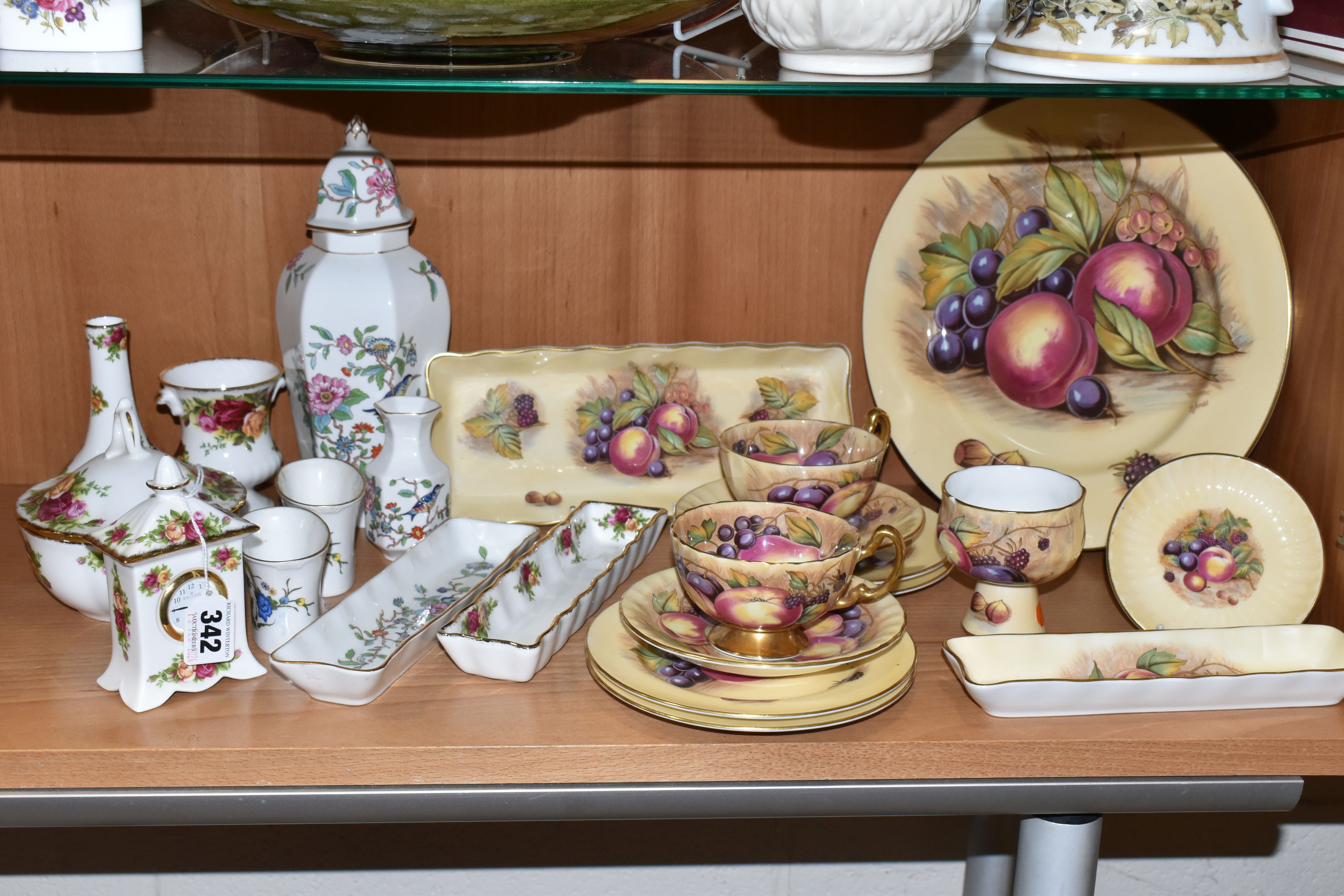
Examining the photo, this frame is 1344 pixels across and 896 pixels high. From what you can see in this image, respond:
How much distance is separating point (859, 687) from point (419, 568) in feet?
1.06

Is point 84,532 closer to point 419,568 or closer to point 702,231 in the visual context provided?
point 419,568

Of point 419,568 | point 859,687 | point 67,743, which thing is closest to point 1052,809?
point 859,687

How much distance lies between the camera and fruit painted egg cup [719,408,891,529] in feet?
2.68

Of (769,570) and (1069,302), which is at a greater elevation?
(1069,302)

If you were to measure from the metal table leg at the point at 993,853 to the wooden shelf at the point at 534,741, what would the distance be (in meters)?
0.43

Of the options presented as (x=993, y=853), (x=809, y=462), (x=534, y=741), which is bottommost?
(x=993, y=853)

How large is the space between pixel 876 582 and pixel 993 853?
0.48 metres

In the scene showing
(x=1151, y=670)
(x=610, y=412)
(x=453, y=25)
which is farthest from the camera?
(x=610, y=412)

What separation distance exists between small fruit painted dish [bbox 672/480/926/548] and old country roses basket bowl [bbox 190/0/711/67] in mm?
316

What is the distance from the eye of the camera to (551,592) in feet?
2.80

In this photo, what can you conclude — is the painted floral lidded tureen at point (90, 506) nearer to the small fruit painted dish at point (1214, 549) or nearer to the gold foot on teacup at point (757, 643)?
the gold foot on teacup at point (757, 643)

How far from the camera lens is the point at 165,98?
3.00ft

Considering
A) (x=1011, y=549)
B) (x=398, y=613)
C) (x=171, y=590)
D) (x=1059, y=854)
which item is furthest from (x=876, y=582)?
(x=171, y=590)

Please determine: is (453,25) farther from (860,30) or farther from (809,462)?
(809,462)
